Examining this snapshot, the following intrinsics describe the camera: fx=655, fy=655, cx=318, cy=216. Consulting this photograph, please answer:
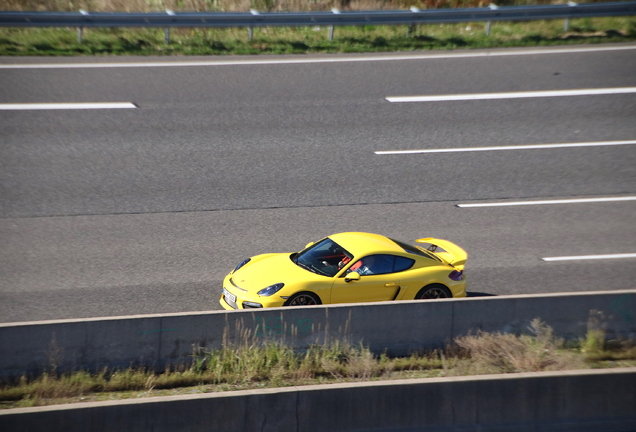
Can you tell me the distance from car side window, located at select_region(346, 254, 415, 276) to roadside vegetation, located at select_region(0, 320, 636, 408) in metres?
1.45

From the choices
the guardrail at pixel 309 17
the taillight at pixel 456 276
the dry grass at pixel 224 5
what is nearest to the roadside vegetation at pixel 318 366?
the taillight at pixel 456 276

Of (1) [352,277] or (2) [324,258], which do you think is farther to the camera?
(2) [324,258]

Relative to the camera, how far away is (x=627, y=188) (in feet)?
45.4

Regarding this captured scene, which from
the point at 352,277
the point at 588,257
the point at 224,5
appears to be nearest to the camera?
the point at 352,277

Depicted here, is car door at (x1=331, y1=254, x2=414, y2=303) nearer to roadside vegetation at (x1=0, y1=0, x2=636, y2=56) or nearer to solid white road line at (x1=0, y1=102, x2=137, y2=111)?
solid white road line at (x1=0, y1=102, x2=137, y2=111)

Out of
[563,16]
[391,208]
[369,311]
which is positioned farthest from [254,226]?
[563,16]

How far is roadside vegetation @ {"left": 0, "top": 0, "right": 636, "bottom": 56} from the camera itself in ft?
61.9

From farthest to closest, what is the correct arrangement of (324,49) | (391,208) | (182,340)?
1. (324,49)
2. (391,208)
3. (182,340)

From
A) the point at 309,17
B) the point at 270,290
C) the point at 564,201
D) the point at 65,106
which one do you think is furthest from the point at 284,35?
the point at 270,290

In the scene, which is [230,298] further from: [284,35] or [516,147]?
[284,35]

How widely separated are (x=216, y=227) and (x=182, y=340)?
171 inches

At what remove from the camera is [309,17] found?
63.1 feet

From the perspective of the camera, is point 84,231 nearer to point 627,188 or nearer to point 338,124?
point 338,124

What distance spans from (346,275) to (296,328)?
53.6 inches
